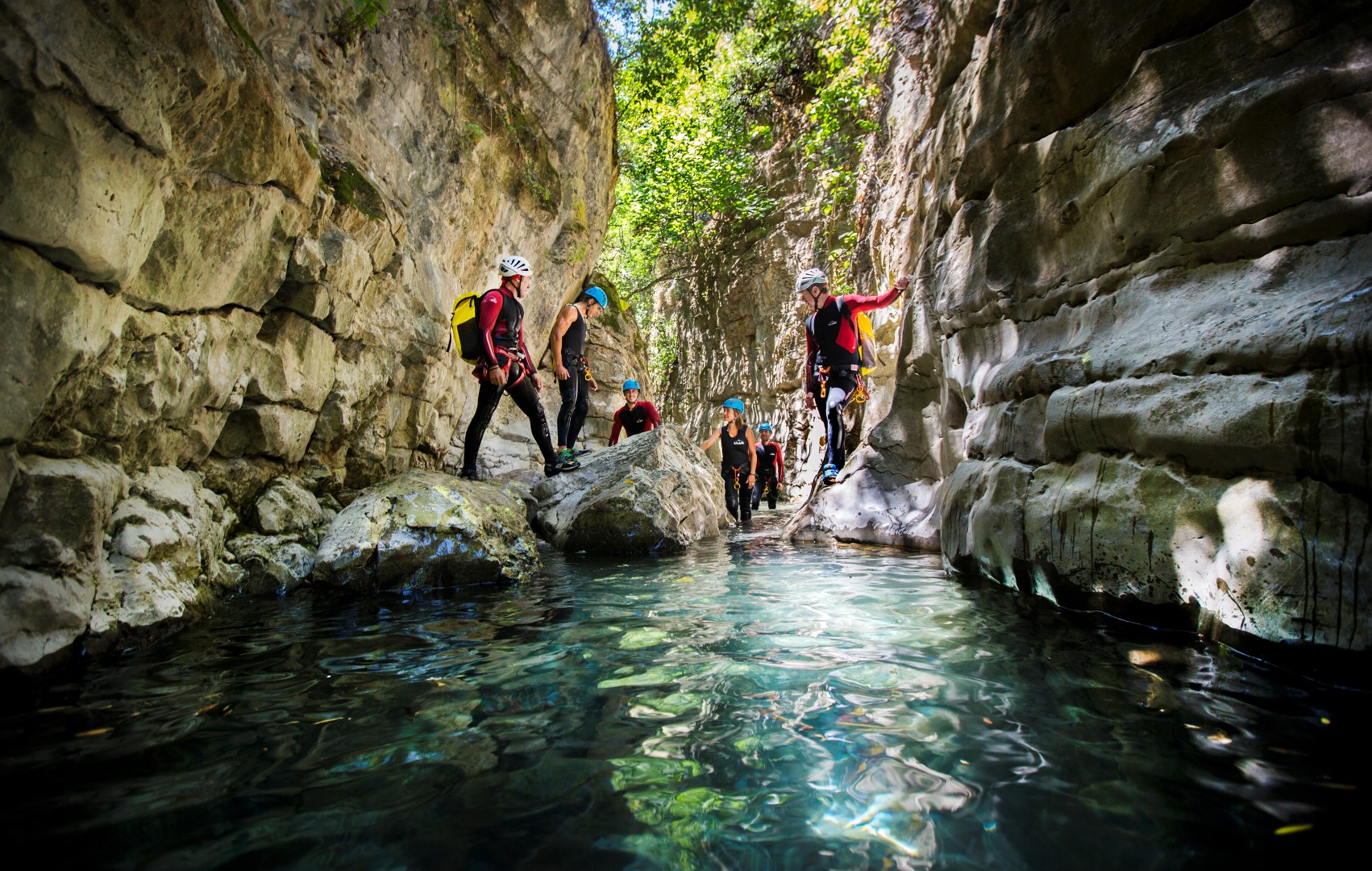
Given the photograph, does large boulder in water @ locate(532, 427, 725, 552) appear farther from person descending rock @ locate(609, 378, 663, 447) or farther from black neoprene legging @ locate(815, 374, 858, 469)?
black neoprene legging @ locate(815, 374, 858, 469)

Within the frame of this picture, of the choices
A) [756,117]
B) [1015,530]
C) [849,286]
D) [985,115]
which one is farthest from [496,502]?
[756,117]

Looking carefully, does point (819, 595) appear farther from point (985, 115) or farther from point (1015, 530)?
point (985, 115)

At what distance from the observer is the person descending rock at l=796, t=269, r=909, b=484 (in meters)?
7.46

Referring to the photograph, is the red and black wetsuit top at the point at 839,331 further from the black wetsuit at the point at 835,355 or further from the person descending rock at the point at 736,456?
the person descending rock at the point at 736,456

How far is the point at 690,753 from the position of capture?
199 centimetres

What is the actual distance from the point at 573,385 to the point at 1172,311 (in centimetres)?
665

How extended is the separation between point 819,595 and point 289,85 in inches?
224

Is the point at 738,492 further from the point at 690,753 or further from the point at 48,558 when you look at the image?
the point at 690,753

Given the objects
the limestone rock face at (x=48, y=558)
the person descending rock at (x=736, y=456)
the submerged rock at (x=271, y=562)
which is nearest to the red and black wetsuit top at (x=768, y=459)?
the person descending rock at (x=736, y=456)

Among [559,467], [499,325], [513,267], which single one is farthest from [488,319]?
[559,467]

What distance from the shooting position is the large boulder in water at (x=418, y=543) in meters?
4.73

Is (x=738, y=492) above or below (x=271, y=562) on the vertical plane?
above

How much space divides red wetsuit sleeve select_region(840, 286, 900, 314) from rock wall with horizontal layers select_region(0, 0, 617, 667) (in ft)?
15.1

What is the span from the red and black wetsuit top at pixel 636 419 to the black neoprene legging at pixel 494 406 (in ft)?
11.1
